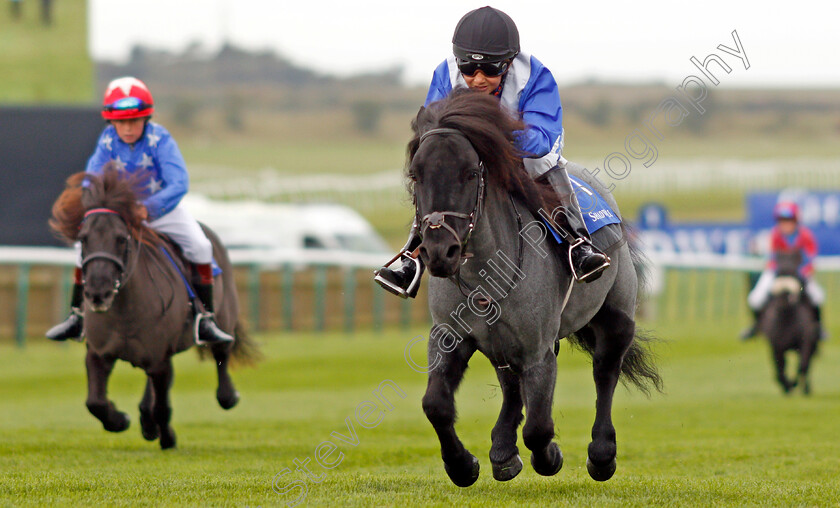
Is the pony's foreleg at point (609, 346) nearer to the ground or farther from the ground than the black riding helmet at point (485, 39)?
nearer to the ground

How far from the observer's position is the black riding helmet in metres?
4.97

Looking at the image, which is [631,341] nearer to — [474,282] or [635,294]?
[635,294]

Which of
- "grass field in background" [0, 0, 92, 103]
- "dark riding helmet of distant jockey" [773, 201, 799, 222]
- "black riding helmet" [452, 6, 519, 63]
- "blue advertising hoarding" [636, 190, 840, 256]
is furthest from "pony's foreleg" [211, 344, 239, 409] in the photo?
"blue advertising hoarding" [636, 190, 840, 256]

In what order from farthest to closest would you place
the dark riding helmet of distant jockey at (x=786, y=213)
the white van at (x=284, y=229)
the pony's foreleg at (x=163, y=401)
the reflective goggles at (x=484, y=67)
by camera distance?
the white van at (x=284, y=229) < the dark riding helmet of distant jockey at (x=786, y=213) < the pony's foreleg at (x=163, y=401) < the reflective goggles at (x=484, y=67)

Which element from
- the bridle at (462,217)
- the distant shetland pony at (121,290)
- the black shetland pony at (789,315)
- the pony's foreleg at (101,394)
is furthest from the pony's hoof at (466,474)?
the black shetland pony at (789,315)

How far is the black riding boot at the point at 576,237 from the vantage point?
4918mm

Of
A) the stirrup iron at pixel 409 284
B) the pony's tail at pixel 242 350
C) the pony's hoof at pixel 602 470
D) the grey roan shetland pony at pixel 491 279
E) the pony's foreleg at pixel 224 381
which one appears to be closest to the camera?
the grey roan shetland pony at pixel 491 279

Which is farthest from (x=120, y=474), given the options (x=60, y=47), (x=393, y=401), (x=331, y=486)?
(x=60, y=47)

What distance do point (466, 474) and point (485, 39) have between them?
1.85 metres

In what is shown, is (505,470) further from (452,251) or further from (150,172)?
(150,172)

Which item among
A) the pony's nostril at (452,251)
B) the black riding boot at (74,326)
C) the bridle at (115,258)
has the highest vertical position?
the pony's nostril at (452,251)

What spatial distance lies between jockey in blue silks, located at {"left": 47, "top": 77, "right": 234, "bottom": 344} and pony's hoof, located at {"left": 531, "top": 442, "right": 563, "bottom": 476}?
263cm

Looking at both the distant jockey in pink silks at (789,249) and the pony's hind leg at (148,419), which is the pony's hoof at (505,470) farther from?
the distant jockey in pink silks at (789,249)

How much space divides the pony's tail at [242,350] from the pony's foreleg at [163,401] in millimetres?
955
